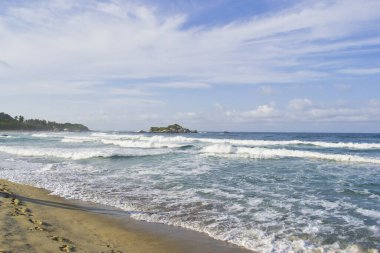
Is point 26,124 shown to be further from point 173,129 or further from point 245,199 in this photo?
point 245,199

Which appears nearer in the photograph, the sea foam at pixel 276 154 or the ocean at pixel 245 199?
the ocean at pixel 245 199

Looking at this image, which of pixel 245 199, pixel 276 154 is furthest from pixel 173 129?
pixel 245 199

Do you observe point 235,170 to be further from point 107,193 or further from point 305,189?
point 107,193

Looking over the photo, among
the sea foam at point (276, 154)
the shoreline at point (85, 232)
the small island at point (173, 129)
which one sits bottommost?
the shoreline at point (85, 232)

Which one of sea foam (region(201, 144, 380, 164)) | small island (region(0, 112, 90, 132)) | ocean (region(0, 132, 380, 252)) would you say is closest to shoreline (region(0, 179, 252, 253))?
ocean (region(0, 132, 380, 252))

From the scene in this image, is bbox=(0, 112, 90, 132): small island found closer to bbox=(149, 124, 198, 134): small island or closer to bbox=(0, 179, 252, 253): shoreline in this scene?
bbox=(149, 124, 198, 134): small island

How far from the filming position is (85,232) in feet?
22.7

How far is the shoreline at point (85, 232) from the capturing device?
587cm

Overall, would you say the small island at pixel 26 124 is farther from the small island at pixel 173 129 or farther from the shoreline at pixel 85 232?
the shoreline at pixel 85 232

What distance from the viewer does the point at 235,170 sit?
1666 centimetres

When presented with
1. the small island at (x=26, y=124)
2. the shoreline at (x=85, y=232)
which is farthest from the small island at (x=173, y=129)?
the shoreline at (x=85, y=232)

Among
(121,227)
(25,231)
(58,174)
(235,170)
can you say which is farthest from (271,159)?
(25,231)

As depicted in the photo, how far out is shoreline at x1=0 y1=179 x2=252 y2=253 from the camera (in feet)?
19.3

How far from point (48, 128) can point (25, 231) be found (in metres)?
153
